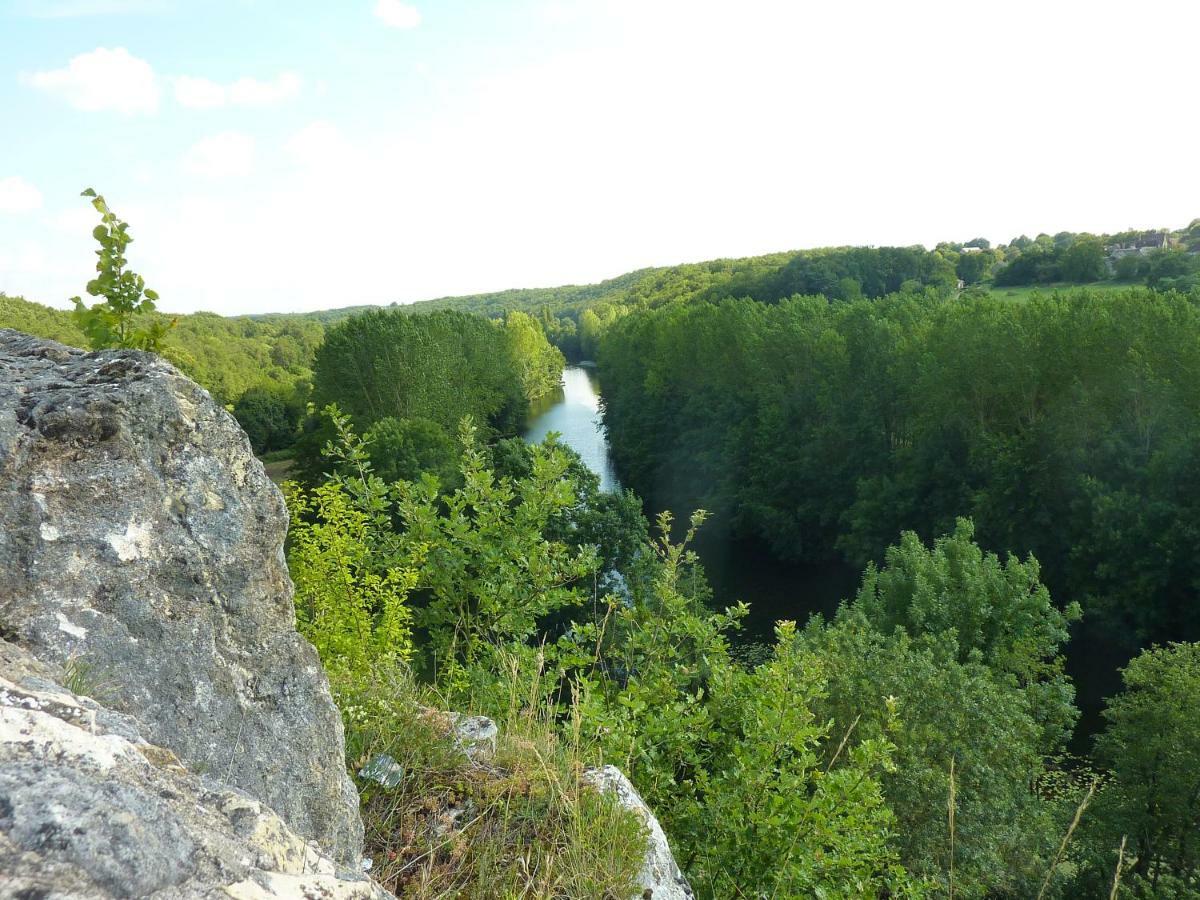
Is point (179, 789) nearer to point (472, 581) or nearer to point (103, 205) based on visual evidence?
point (103, 205)


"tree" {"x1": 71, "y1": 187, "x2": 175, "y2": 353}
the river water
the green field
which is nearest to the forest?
"tree" {"x1": 71, "y1": 187, "x2": 175, "y2": 353}

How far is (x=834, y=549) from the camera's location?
34.5 meters

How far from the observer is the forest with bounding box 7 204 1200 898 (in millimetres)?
4129

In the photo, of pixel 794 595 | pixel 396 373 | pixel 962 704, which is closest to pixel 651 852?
pixel 962 704

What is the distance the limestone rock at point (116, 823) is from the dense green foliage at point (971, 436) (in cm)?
2743

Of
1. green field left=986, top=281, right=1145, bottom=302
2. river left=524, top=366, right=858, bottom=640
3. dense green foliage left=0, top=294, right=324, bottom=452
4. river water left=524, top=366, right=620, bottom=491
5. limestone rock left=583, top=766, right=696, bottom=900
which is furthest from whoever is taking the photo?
river water left=524, top=366, right=620, bottom=491

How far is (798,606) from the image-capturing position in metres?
30.8

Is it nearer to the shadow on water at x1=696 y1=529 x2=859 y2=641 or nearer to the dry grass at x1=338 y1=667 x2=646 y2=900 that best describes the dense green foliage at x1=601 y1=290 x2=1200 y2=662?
the shadow on water at x1=696 y1=529 x2=859 y2=641

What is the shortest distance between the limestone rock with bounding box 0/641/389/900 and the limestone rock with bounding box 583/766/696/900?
158 cm

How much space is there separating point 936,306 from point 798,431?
9.39 m

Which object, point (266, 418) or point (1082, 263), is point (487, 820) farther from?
point (1082, 263)

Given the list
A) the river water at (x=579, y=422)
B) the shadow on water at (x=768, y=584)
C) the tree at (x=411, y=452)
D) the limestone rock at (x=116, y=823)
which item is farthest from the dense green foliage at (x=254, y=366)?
the limestone rock at (x=116, y=823)

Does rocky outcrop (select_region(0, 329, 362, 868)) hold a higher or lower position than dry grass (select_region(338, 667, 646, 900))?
higher

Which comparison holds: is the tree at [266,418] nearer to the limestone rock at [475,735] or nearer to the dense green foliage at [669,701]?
the dense green foliage at [669,701]
